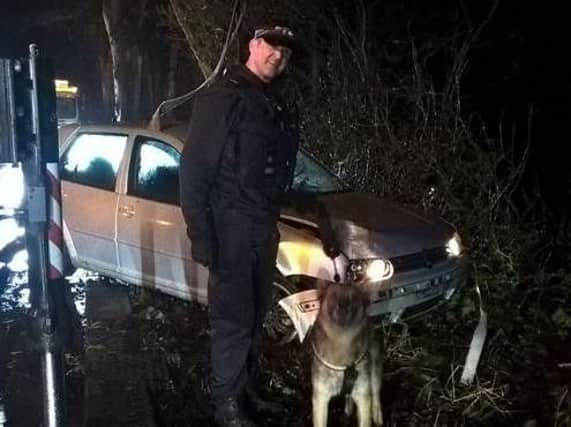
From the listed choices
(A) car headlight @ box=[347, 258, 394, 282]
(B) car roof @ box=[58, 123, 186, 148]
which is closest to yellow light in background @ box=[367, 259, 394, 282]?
(A) car headlight @ box=[347, 258, 394, 282]

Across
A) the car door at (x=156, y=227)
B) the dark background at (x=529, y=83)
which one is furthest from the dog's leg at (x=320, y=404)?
the dark background at (x=529, y=83)

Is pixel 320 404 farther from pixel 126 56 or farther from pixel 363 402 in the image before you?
pixel 126 56

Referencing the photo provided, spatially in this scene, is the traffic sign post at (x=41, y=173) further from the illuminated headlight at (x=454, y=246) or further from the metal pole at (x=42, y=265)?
the illuminated headlight at (x=454, y=246)

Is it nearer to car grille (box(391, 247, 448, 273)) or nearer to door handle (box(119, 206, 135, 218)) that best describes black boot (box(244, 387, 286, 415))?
car grille (box(391, 247, 448, 273))

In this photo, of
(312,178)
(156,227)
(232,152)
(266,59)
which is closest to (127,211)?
(156,227)

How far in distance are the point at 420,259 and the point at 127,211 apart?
7.71 ft

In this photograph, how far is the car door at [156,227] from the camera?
5.55 metres

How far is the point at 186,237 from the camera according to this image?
5445mm

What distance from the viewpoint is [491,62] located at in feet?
35.0

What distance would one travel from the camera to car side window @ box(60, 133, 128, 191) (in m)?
6.14

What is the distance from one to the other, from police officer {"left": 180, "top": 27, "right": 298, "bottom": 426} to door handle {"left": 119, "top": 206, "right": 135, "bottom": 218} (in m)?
2.27

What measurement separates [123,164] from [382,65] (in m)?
3.80

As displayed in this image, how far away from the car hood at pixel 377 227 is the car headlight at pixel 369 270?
0.05m

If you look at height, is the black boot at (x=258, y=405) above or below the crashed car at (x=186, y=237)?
below
